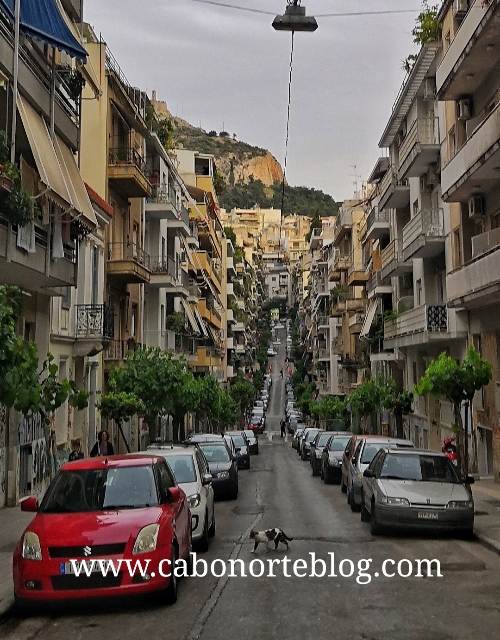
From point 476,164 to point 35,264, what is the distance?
11289 mm

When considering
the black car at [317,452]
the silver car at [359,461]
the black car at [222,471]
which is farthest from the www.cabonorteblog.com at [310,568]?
the black car at [317,452]

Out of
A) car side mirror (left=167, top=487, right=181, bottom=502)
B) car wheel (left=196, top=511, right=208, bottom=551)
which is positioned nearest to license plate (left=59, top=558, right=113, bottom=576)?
car side mirror (left=167, top=487, right=181, bottom=502)

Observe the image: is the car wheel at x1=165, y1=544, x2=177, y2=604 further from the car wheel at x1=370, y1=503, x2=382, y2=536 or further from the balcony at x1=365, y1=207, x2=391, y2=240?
the balcony at x1=365, y1=207, x2=391, y2=240

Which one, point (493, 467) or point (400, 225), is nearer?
point (493, 467)

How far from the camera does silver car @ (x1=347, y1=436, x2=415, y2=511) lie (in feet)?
58.2

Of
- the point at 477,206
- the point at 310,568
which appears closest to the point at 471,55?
the point at 477,206

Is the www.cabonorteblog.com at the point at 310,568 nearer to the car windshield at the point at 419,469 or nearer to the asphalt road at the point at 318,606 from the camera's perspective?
the asphalt road at the point at 318,606

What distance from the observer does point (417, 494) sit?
43.8ft

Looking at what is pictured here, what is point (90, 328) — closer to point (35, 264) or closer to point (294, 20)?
point (35, 264)

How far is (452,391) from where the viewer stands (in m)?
19.3

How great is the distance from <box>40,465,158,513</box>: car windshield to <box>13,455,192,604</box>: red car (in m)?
0.01

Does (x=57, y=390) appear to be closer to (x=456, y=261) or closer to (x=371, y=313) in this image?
(x=456, y=261)

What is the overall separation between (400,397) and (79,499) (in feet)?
83.8

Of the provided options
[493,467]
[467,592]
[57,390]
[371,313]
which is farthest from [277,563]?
[371,313]
